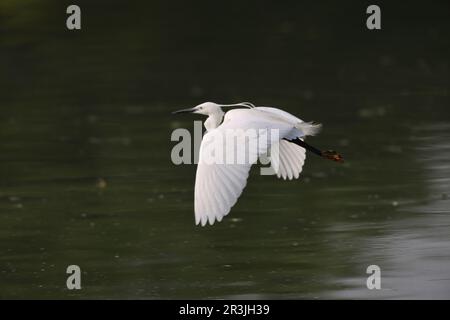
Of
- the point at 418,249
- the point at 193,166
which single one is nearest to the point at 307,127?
the point at 418,249

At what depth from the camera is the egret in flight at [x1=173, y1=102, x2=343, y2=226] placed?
26.8 feet

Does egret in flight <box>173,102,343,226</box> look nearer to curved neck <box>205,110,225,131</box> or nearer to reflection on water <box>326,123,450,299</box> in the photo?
curved neck <box>205,110,225,131</box>

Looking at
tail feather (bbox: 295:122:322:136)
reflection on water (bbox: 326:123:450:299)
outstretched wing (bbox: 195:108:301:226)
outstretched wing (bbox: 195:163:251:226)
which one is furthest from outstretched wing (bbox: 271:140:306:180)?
outstretched wing (bbox: 195:163:251:226)

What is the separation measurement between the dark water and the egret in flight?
0.75 meters

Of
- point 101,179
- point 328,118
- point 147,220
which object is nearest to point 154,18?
point 328,118

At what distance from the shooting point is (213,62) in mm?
21078

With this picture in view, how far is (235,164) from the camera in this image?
8406mm

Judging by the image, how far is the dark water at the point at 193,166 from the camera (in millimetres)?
9898

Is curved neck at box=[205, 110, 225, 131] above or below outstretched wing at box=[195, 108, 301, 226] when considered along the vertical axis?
above

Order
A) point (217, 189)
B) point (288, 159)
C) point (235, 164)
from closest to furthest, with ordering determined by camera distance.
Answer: point (217, 189), point (235, 164), point (288, 159)

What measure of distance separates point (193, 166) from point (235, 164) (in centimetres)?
527

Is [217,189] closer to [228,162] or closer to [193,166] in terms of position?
[228,162]

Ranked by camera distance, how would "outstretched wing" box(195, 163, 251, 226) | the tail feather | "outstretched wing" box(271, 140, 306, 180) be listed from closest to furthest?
"outstretched wing" box(195, 163, 251, 226) → the tail feather → "outstretched wing" box(271, 140, 306, 180)

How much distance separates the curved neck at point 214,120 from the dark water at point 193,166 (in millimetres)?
1074
